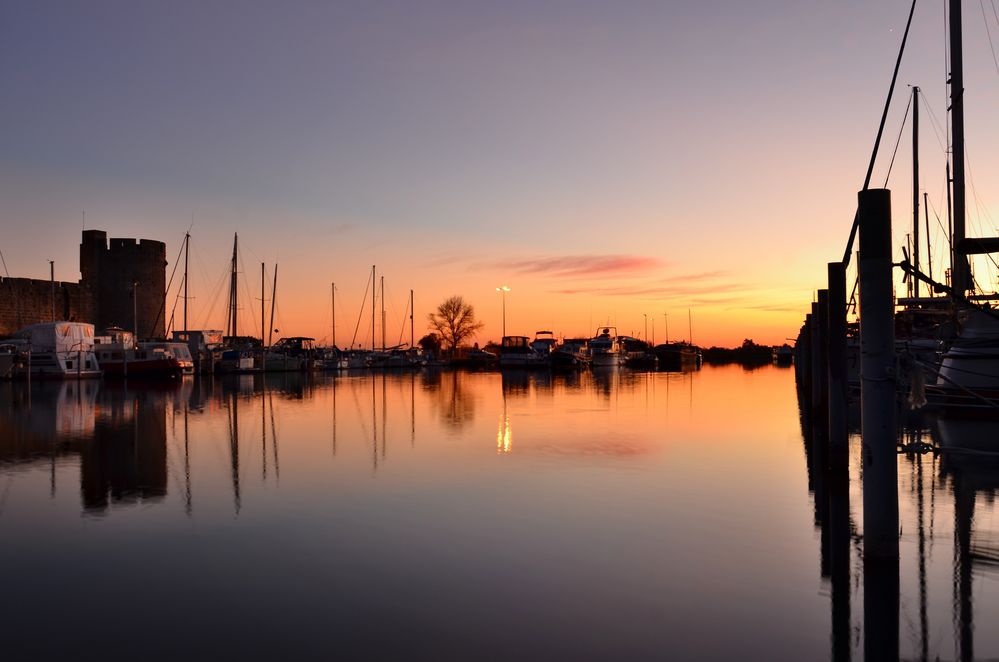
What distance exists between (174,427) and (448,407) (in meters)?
12.1

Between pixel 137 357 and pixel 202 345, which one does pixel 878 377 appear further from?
pixel 202 345

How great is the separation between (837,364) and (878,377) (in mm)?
5694

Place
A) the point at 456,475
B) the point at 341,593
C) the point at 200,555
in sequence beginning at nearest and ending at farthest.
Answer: the point at 341,593, the point at 200,555, the point at 456,475

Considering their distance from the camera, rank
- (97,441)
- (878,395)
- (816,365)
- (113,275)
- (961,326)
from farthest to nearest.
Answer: (113,275), (961,326), (816,365), (97,441), (878,395)

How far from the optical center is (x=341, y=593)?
7879 millimetres

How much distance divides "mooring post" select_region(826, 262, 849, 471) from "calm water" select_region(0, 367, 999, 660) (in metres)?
0.77

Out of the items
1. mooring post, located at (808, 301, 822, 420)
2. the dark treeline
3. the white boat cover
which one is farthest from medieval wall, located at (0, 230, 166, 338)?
the dark treeline

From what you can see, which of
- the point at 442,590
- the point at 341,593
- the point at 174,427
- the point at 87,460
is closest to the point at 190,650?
the point at 341,593

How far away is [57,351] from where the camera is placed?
5656 centimetres

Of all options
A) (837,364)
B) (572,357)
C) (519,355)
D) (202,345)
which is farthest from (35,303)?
(837,364)

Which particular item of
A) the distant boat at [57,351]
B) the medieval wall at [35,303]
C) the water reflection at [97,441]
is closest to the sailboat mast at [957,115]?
the water reflection at [97,441]

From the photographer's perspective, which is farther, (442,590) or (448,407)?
(448,407)

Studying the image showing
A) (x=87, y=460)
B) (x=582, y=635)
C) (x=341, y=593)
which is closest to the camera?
(x=582, y=635)

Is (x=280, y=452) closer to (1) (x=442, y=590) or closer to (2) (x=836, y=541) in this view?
(1) (x=442, y=590)
